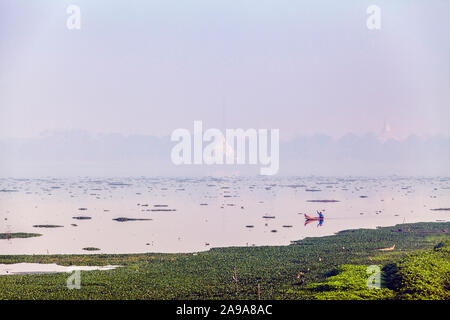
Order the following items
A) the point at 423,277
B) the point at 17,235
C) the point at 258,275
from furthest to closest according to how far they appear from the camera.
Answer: the point at 17,235
the point at 258,275
the point at 423,277

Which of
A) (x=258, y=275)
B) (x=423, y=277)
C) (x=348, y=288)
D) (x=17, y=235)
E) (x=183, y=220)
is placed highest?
(x=423, y=277)

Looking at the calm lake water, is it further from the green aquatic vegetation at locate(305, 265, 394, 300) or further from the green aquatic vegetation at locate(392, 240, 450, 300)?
the green aquatic vegetation at locate(392, 240, 450, 300)

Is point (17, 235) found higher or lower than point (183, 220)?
higher

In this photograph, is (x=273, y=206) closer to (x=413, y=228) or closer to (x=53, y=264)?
(x=413, y=228)

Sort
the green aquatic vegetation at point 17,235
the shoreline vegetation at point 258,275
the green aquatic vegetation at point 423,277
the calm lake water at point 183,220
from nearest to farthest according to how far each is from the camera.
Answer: the green aquatic vegetation at point 423,277
the shoreline vegetation at point 258,275
the calm lake water at point 183,220
the green aquatic vegetation at point 17,235

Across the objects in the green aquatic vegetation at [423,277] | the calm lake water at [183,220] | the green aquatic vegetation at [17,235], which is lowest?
the calm lake water at [183,220]

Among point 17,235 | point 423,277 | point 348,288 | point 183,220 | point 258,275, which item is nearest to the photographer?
point 423,277

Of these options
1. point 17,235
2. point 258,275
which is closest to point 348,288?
point 258,275

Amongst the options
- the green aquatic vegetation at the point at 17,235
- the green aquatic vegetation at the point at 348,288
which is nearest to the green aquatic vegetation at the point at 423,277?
the green aquatic vegetation at the point at 348,288

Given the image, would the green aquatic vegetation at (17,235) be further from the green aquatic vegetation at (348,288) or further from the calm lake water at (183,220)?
the green aquatic vegetation at (348,288)

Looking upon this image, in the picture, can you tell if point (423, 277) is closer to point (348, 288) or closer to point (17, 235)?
point (348, 288)
